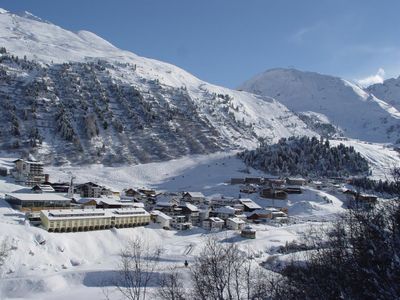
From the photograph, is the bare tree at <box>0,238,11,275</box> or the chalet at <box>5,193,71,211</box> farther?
the chalet at <box>5,193,71,211</box>

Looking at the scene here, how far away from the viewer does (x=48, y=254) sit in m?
43.2

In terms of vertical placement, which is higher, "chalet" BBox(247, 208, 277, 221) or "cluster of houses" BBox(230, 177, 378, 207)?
"cluster of houses" BBox(230, 177, 378, 207)

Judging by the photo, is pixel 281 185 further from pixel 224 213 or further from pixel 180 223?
pixel 180 223

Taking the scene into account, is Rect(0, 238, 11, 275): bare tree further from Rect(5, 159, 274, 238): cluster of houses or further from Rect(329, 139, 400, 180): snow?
Rect(329, 139, 400, 180): snow

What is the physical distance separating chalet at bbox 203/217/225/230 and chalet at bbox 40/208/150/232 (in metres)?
9.50

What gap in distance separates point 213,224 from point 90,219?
2043cm

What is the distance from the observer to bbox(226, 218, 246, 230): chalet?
68.3 metres

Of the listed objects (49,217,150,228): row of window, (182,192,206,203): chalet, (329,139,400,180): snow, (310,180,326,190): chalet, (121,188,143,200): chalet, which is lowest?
(121,188,143,200): chalet

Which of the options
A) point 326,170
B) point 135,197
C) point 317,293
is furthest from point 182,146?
point 317,293

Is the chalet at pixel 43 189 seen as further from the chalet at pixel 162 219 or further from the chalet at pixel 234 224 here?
the chalet at pixel 234 224

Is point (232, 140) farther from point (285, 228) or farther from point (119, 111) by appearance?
point (285, 228)

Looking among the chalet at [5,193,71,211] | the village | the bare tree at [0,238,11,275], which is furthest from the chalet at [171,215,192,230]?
the bare tree at [0,238,11,275]

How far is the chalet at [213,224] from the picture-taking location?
67.7 metres

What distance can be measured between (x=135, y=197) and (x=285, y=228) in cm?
3387
